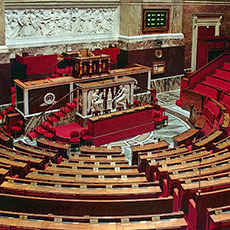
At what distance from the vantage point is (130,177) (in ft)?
21.6

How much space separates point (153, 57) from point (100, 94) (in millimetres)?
4565

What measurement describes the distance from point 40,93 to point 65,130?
141 centimetres

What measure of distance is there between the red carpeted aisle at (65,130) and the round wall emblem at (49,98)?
90 cm

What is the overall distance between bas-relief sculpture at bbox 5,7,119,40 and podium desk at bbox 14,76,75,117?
2112mm

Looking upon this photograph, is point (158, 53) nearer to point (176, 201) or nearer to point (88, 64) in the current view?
point (88, 64)

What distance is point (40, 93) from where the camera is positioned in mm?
11648

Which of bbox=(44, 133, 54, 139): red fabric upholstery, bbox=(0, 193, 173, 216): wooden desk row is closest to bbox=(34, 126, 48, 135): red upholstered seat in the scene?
bbox=(44, 133, 54, 139): red fabric upholstery

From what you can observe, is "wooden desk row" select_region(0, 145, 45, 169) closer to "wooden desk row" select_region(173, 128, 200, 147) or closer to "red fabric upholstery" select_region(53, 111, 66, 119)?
"red fabric upholstery" select_region(53, 111, 66, 119)

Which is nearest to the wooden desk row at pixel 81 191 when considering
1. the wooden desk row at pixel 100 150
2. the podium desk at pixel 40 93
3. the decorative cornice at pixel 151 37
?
the wooden desk row at pixel 100 150

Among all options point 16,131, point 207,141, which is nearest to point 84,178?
point 207,141

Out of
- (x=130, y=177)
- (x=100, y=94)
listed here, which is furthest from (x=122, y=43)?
(x=130, y=177)

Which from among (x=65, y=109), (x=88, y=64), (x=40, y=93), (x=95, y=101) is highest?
(x=88, y=64)

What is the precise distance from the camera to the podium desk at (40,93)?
11.4 metres

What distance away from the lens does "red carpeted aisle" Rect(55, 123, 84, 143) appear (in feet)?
35.4
